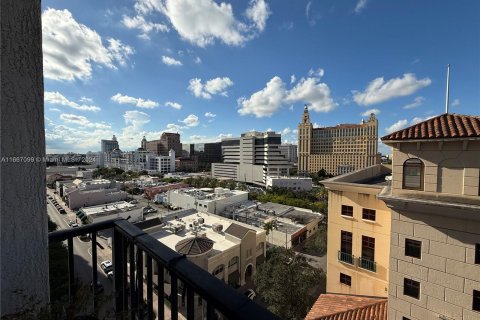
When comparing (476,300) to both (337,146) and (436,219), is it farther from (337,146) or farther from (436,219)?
(337,146)

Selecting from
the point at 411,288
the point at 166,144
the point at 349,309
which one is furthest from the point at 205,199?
the point at 166,144

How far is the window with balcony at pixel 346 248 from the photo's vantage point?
7240mm

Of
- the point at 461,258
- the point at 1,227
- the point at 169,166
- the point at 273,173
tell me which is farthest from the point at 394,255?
the point at 169,166

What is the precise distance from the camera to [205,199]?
2478 cm

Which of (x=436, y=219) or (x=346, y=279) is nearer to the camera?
(x=436, y=219)

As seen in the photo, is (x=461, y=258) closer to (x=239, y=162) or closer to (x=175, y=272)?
(x=175, y=272)

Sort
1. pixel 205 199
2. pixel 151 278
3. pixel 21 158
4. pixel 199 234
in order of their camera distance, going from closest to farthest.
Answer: pixel 21 158
pixel 151 278
pixel 199 234
pixel 205 199

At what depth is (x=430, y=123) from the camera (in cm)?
443

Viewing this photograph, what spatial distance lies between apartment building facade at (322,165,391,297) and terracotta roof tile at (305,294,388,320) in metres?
0.70

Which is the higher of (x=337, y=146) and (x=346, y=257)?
(x=337, y=146)

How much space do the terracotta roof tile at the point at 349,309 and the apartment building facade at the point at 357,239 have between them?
27.5 inches

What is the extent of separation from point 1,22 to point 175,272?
1.35 metres

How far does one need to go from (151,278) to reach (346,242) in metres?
7.45

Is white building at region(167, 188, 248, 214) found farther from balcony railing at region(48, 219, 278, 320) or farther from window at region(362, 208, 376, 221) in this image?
balcony railing at region(48, 219, 278, 320)
